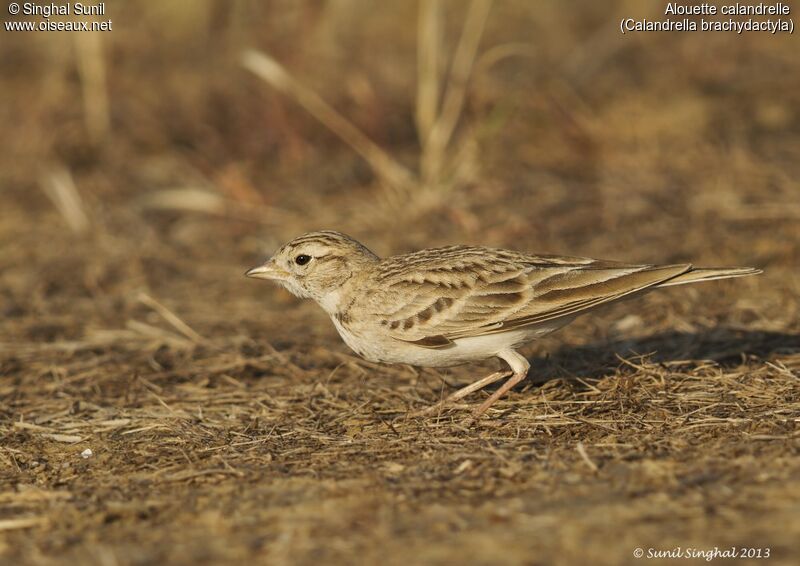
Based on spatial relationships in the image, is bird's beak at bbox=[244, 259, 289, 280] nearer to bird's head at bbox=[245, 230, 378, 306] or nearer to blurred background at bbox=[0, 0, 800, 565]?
bird's head at bbox=[245, 230, 378, 306]

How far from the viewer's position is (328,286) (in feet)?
19.7

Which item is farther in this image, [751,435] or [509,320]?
[509,320]

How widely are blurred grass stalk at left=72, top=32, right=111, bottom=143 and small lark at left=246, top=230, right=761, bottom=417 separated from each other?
7020 mm

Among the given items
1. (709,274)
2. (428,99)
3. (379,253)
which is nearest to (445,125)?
(428,99)

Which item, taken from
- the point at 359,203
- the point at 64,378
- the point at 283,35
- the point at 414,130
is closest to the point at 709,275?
the point at 64,378

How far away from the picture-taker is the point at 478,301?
18.0ft

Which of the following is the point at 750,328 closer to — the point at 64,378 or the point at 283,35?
the point at 64,378

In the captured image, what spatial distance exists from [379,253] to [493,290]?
342 centimetres

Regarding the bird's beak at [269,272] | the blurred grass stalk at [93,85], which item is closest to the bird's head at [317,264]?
the bird's beak at [269,272]

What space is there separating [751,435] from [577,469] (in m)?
0.88

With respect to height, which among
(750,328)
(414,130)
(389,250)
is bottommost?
(750,328)

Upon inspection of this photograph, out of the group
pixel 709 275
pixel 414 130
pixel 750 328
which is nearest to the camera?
pixel 709 275

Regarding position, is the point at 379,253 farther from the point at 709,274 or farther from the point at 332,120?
the point at 709,274

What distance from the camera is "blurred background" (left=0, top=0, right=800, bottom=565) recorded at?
416 centimetres
